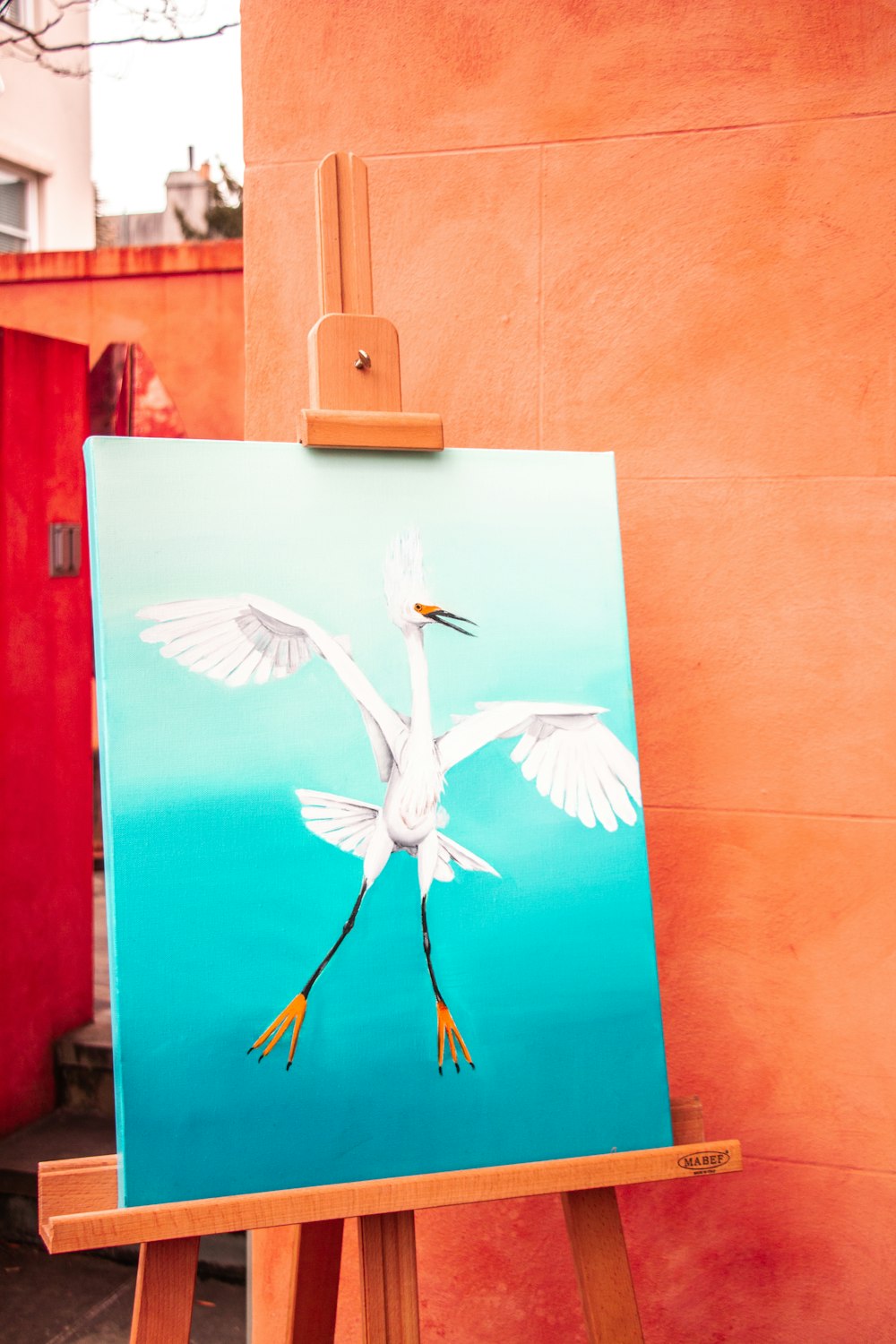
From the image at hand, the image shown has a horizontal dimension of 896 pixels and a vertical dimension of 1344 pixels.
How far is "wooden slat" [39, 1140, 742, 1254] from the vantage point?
1102mm

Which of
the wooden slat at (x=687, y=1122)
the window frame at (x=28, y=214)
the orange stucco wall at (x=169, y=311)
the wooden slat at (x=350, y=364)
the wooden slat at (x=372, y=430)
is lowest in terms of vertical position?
the wooden slat at (x=687, y=1122)

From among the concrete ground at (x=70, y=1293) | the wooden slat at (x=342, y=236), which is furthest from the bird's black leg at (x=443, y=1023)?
the concrete ground at (x=70, y=1293)

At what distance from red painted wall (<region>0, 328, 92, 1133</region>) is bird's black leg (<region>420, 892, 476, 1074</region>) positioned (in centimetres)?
170

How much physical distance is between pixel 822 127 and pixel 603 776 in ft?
3.47

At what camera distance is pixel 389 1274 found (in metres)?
1.20

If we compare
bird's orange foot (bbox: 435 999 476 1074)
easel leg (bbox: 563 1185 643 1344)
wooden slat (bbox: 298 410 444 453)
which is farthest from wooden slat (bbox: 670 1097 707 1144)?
wooden slat (bbox: 298 410 444 453)

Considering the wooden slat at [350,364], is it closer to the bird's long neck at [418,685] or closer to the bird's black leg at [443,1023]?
the bird's long neck at [418,685]

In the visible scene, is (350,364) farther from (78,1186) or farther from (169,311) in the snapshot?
(169,311)

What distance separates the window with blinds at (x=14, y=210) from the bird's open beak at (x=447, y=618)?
6569 mm

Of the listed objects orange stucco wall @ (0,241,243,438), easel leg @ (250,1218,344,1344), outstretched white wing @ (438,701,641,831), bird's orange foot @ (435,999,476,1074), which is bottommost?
easel leg @ (250,1218,344,1344)

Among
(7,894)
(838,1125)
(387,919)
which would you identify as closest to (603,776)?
(387,919)

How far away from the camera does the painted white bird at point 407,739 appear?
1218 millimetres

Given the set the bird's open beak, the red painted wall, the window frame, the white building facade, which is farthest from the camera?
the window frame

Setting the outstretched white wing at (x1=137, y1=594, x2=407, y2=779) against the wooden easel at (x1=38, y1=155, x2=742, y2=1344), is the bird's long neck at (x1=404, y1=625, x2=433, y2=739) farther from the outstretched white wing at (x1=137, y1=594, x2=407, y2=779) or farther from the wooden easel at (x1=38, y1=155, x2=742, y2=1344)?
the wooden easel at (x1=38, y1=155, x2=742, y2=1344)
